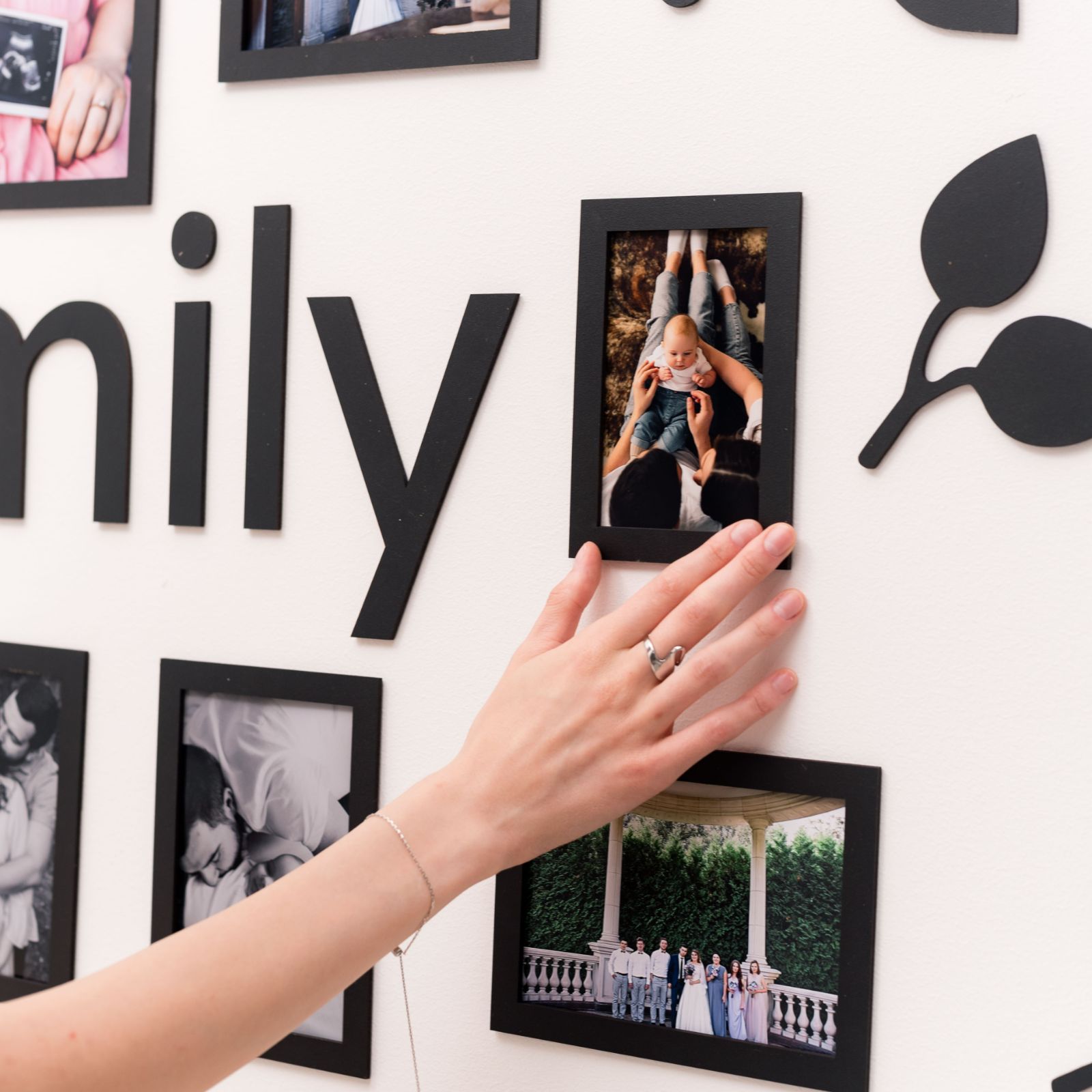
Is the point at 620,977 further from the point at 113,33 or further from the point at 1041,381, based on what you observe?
the point at 113,33

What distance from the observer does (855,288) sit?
84cm

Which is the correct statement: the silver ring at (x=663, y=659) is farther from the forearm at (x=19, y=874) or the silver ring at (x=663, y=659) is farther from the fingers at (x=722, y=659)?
the forearm at (x=19, y=874)

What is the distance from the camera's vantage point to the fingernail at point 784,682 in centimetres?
83

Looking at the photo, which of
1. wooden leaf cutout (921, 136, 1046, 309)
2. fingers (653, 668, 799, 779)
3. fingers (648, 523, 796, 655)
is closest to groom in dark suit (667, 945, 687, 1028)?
fingers (653, 668, 799, 779)

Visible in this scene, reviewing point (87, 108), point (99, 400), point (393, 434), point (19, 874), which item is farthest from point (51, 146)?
point (19, 874)

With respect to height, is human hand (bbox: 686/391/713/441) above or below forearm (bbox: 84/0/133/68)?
below

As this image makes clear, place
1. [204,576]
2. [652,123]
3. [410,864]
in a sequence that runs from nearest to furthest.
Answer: [410,864]
[652,123]
[204,576]

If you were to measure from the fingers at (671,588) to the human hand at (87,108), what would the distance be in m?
0.72

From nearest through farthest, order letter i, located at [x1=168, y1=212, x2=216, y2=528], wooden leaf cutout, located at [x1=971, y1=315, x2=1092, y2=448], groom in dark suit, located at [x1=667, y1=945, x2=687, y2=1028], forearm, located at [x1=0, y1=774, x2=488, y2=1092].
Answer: forearm, located at [x1=0, y1=774, x2=488, y2=1092] → wooden leaf cutout, located at [x1=971, y1=315, x2=1092, y2=448] → groom in dark suit, located at [x1=667, y1=945, x2=687, y2=1028] → letter i, located at [x1=168, y1=212, x2=216, y2=528]

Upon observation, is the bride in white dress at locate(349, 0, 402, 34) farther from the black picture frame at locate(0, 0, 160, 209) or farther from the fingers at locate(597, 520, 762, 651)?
the fingers at locate(597, 520, 762, 651)

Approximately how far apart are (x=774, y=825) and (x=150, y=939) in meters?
0.63

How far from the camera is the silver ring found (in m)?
0.80

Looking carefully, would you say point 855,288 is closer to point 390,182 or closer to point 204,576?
point 390,182

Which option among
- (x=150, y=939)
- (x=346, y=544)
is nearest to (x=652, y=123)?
(x=346, y=544)
